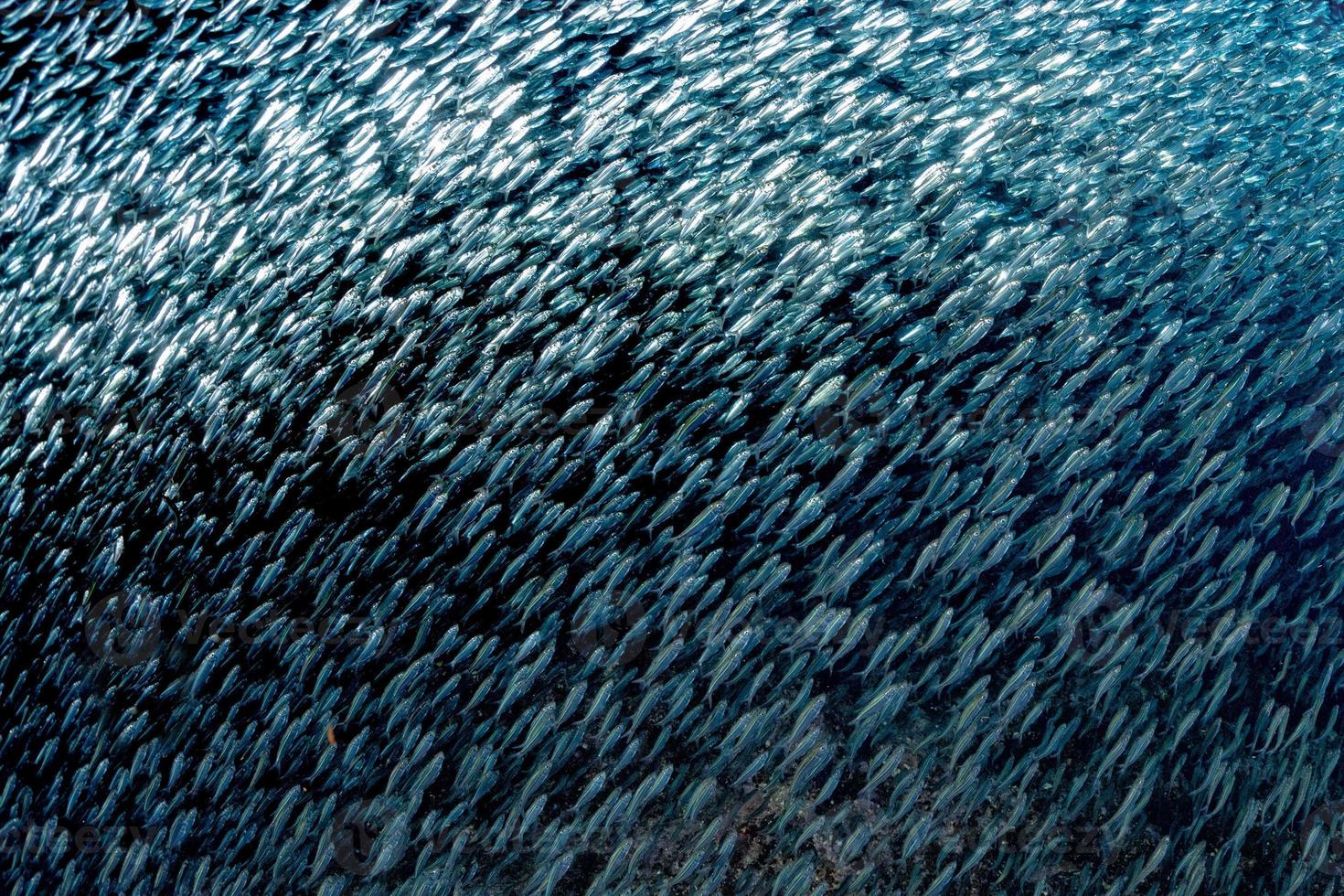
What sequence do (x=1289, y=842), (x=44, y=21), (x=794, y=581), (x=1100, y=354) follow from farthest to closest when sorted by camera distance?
1. (x=44, y=21)
2. (x=1100, y=354)
3. (x=794, y=581)
4. (x=1289, y=842)

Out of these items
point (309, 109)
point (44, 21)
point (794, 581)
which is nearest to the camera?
point (794, 581)

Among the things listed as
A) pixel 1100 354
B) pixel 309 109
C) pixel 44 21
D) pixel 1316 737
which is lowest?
pixel 1316 737

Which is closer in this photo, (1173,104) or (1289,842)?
(1289,842)

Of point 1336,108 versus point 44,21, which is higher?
point 44,21

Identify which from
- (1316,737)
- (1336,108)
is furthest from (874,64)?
(1316,737)

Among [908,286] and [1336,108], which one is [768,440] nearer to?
[908,286]

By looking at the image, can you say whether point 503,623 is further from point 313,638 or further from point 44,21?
point 44,21
